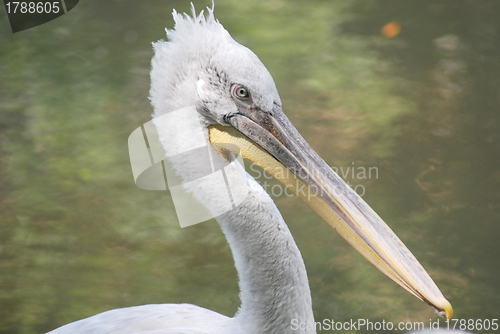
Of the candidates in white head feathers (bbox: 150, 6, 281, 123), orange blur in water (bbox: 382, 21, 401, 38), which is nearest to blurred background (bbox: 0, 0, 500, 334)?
orange blur in water (bbox: 382, 21, 401, 38)

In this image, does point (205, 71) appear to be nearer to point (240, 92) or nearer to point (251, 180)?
point (240, 92)

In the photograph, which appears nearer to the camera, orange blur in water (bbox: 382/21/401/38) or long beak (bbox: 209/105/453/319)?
long beak (bbox: 209/105/453/319)

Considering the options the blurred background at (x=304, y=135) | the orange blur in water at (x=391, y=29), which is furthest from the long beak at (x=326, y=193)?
the orange blur in water at (x=391, y=29)

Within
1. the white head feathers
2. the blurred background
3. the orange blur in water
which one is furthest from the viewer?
the orange blur in water

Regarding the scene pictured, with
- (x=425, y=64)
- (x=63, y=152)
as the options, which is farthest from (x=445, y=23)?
(x=63, y=152)

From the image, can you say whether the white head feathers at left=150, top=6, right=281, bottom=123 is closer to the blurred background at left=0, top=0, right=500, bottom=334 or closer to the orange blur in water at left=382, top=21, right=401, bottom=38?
the blurred background at left=0, top=0, right=500, bottom=334

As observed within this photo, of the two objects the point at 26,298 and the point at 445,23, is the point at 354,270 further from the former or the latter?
the point at 445,23

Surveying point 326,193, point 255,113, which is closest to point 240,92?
point 255,113

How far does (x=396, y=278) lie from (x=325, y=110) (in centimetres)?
240

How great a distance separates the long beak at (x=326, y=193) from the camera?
1.71 m

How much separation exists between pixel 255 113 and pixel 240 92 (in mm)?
85

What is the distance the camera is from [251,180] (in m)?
1.78

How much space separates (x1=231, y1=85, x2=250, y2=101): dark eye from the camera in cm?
171

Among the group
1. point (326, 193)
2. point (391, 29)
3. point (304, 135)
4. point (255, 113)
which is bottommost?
point (326, 193)
